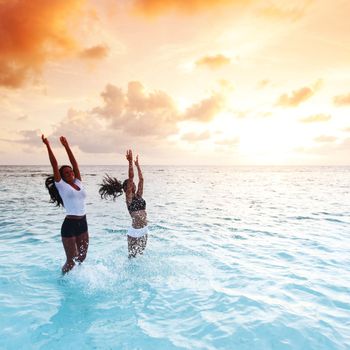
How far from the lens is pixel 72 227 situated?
6.77 meters

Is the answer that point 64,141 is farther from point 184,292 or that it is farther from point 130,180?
point 184,292

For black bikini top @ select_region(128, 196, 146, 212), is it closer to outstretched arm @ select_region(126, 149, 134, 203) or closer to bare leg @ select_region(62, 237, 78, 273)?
outstretched arm @ select_region(126, 149, 134, 203)

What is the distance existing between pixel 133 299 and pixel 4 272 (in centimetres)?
415

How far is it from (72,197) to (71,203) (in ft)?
0.47

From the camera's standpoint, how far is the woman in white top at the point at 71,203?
259 inches

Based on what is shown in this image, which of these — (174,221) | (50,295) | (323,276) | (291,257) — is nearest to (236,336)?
(323,276)

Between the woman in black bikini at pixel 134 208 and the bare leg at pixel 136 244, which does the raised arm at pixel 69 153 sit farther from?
the bare leg at pixel 136 244

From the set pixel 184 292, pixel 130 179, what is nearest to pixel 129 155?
pixel 130 179

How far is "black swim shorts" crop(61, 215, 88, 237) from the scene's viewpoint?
673 cm

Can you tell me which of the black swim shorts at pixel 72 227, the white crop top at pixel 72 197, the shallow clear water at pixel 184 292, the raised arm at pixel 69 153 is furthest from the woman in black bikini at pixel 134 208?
the black swim shorts at pixel 72 227

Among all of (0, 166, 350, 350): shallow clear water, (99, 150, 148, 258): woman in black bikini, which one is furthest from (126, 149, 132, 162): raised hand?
(0, 166, 350, 350): shallow clear water

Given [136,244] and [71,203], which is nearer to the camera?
[71,203]

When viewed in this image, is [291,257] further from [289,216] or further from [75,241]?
[289,216]

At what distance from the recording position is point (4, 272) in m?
8.27
